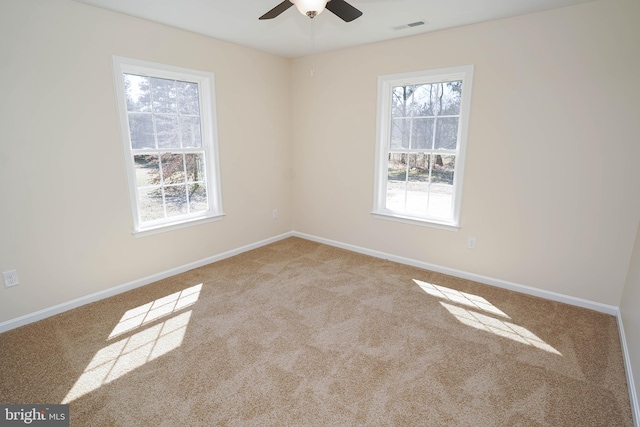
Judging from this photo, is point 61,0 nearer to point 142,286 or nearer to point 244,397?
point 142,286

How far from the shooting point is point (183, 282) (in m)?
3.37

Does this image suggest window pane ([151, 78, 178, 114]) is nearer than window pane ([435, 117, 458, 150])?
Yes

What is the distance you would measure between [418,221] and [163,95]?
9.91 ft

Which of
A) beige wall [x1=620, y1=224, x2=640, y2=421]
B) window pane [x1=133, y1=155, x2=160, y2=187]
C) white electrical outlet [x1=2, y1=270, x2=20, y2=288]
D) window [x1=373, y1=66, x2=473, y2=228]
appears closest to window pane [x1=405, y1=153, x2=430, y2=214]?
window [x1=373, y1=66, x2=473, y2=228]

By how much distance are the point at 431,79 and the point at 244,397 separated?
10.8 ft

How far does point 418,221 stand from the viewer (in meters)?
3.71

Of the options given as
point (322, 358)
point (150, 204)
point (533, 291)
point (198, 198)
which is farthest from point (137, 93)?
point (533, 291)

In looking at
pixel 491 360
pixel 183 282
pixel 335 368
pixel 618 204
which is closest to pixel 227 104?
pixel 183 282

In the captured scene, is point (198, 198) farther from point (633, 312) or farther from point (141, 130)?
point (633, 312)

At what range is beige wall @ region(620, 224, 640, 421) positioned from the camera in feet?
6.24

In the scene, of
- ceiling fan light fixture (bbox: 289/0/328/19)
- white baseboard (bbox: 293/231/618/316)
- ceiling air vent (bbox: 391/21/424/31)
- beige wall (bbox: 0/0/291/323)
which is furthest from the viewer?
ceiling air vent (bbox: 391/21/424/31)

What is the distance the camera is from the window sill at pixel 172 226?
3.22 meters

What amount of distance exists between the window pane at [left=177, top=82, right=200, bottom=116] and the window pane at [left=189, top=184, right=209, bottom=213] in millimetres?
813

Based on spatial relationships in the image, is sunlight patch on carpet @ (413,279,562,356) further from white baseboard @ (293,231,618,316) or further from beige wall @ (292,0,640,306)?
beige wall @ (292,0,640,306)
